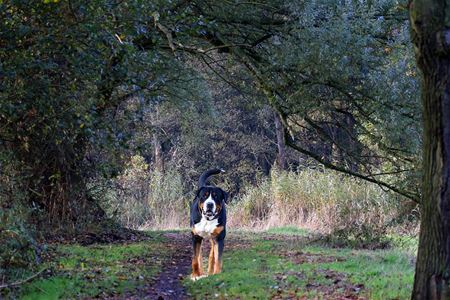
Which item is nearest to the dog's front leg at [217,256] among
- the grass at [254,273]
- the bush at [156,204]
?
the grass at [254,273]

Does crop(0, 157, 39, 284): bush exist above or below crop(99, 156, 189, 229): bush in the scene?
below

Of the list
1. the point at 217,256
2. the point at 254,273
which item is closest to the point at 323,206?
the point at 217,256

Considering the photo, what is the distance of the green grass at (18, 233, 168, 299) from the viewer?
7.79 metres

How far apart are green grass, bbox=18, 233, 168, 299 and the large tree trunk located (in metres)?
4.10

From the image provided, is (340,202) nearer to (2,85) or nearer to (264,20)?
(264,20)

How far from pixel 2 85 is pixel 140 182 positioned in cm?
1570

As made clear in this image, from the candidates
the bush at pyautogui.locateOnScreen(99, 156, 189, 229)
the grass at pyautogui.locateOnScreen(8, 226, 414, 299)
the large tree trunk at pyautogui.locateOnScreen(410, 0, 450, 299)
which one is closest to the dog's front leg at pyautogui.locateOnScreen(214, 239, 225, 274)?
the grass at pyautogui.locateOnScreen(8, 226, 414, 299)

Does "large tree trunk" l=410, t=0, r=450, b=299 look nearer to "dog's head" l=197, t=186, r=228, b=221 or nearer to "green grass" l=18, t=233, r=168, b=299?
"green grass" l=18, t=233, r=168, b=299

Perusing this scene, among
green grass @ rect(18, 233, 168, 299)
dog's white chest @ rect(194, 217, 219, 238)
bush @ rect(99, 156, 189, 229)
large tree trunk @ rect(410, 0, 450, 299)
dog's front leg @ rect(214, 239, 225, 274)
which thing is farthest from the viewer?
bush @ rect(99, 156, 189, 229)

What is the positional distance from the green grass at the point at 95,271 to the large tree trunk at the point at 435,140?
161 inches

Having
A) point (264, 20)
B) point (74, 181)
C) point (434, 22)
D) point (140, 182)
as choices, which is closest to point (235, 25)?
point (264, 20)

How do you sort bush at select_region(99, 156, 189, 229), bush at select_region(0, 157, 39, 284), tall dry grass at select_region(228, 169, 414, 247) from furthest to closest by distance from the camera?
bush at select_region(99, 156, 189, 229)
tall dry grass at select_region(228, 169, 414, 247)
bush at select_region(0, 157, 39, 284)

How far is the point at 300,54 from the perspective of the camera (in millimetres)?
10578

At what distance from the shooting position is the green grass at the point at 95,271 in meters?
7.79
